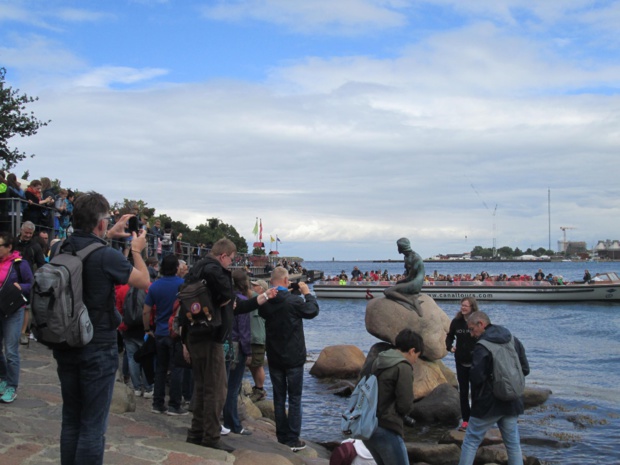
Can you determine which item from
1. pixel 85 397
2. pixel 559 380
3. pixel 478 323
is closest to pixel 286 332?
pixel 478 323

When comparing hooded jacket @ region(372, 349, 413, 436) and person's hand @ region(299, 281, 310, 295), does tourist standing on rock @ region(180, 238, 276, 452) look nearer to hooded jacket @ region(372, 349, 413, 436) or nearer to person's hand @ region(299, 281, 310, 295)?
person's hand @ region(299, 281, 310, 295)

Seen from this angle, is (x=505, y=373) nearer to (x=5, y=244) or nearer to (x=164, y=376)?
(x=164, y=376)

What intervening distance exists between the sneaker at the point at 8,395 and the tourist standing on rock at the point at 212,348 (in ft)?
6.97

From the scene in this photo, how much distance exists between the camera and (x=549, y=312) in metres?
38.2

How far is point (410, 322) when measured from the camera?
13.1 m

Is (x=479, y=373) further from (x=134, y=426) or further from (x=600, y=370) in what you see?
(x=600, y=370)

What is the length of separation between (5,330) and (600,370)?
664 inches

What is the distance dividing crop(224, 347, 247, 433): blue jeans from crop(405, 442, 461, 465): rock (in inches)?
104

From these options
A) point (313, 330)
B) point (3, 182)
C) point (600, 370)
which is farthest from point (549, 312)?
point (3, 182)

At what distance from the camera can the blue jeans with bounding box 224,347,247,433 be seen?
7.66m

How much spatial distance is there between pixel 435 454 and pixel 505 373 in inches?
116

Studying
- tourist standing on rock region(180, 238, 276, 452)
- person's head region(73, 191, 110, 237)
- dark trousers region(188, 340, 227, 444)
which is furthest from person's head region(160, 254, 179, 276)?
person's head region(73, 191, 110, 237)

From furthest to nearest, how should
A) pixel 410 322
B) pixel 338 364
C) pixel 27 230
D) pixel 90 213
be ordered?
pixel 338 364
pixel 410 322
pixel 27 230
pixel 90 213

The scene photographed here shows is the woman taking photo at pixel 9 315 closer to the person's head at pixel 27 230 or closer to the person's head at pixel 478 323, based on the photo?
the person's head at pixel 27 230
